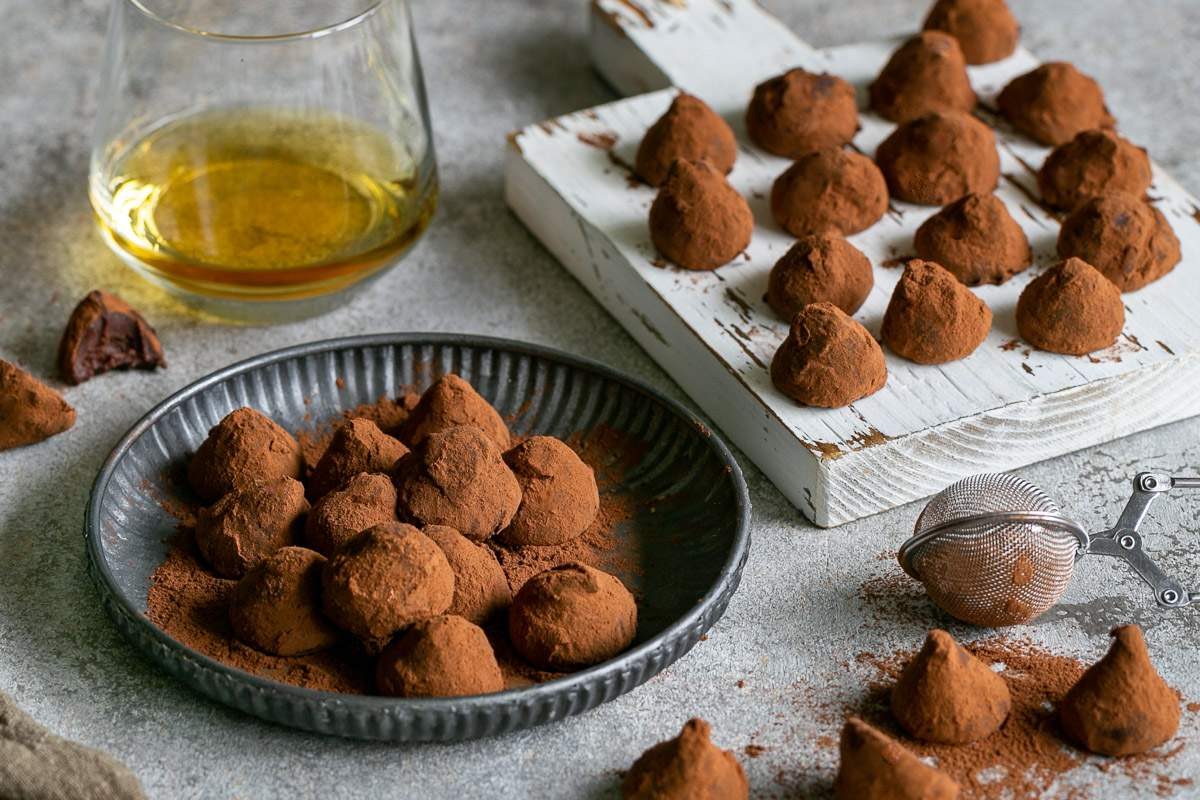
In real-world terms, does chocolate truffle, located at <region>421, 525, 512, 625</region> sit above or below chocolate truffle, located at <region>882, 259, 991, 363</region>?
below

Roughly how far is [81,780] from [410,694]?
0.76ft

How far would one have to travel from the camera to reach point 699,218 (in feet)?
4.99

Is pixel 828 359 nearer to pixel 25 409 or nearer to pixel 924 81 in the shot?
pixel 924 81

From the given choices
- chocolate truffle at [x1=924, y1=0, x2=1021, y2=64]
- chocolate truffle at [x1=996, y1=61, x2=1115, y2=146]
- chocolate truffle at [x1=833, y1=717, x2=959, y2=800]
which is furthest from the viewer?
chocolate truffle at [x1=924, y1=0, x2=1021, y2=64]

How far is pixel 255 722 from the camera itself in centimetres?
120

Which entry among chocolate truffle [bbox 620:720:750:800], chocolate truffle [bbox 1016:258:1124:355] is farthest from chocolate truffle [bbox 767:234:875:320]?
chocolate truffle [bbox 620:720:750:800]

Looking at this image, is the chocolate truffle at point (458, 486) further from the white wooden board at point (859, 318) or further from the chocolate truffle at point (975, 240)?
the chocolate truffle at point (975, 240)

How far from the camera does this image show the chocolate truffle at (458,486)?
1234 mm

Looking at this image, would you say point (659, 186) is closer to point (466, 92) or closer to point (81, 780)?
point (466, 92)

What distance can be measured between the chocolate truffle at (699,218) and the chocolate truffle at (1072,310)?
0.28 metres

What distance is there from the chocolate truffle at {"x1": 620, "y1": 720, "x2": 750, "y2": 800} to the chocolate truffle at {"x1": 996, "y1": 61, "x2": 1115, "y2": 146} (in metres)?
0.91

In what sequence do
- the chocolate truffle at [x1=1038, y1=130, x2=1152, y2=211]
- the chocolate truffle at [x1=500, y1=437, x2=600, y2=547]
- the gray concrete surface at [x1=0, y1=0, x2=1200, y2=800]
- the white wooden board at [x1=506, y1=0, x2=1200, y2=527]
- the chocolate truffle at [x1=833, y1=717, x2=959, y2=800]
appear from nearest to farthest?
the chocolate truffle at [x1=833, y1=717, x2=959, y2=800] → the gray concrete surface at [x1=0, y1=0, x2=1200, y2=800] → the chocolate truffle at [x1=500, y1=437, x2=600, y2=547] → the white wooden board at [x1=506, y1=0, x2=1200, y2=527] → the chocolate truffle at [x1=1038, y1=130, x2=1152, y2=211]

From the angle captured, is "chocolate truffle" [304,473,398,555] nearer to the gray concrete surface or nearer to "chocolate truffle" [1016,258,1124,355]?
the gray concrete surface

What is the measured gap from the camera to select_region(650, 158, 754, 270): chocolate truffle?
152cm
